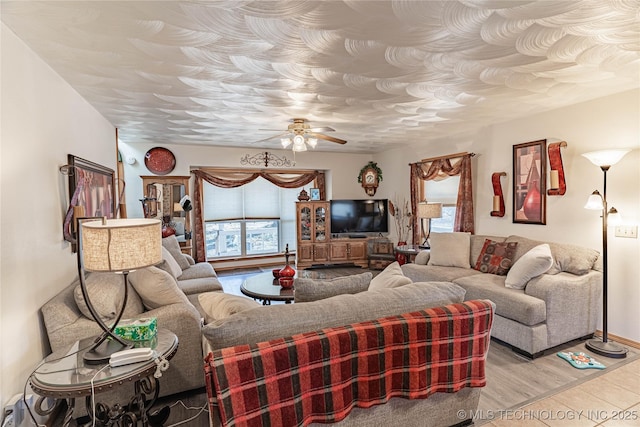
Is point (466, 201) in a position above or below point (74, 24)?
below

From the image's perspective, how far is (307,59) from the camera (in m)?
2.17

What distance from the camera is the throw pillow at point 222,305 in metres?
1.68

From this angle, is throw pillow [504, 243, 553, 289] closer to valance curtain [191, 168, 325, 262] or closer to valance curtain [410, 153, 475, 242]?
valance curtain [410, 153, 475, 242]

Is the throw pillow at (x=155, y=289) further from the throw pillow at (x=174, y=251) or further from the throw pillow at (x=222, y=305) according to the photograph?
the throw pillow at (x=174, y=251)

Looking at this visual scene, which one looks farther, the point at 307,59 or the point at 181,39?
the point at 307,59

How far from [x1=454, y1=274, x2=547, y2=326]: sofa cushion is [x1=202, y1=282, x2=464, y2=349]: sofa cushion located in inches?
48.8

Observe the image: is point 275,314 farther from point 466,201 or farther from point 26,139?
point 466,201

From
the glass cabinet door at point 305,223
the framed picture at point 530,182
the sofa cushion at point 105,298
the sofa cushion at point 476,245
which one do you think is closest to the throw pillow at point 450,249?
the sofa cushion at point 476,245

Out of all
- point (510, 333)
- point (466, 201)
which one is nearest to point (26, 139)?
point (510, 333)

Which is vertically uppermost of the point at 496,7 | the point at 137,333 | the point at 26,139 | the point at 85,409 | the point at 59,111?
the point at 496,7

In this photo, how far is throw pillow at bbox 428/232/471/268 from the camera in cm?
405

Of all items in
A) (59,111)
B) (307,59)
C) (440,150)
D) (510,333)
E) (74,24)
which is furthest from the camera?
(440,150)

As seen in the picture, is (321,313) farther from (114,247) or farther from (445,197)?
(445,197)

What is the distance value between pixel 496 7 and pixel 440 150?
3.74 m
